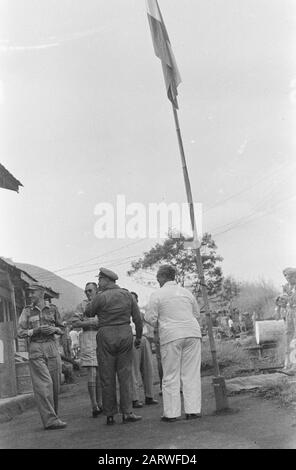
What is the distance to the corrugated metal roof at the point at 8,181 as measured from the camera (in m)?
7.03

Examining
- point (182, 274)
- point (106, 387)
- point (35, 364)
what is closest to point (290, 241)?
point (182, 274)

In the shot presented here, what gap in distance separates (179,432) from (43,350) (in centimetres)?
158

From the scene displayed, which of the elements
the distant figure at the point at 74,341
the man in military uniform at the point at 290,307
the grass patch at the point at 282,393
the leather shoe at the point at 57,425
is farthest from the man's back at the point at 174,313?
the distant figure at the point at 74,341

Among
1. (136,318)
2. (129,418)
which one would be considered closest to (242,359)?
(136,318)

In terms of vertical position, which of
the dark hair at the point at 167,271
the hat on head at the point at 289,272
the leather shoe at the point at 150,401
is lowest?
the leather shoe at the point at 150,401

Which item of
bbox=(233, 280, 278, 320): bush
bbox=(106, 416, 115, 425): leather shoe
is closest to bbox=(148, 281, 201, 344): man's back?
bbox=(106, 416, 115, 425): leather shoe

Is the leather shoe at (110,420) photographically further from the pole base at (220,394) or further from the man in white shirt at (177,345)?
the pole base at (220,394)

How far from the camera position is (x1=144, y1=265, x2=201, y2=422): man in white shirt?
211 inches

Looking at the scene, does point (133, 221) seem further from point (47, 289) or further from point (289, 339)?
point (289, 339)

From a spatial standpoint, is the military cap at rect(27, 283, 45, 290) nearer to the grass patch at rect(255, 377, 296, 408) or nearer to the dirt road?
the dirt road

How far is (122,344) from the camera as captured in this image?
5617 millimetres

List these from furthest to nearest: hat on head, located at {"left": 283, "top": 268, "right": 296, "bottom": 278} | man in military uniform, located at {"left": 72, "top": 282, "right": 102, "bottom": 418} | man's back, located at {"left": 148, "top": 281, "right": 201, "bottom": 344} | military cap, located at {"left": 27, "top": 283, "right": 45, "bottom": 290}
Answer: hat on head, located at {"left": 283, "top": 268, "right": 296, "bottom": 278}, man in military uniform, located at {"left": 72, "top": 282, "right": 102, "bottom": 418}, military cap, located at {"left": 27, "top": 283, "right": 45, "bottom": 290}, man's back, located at {"left": 148, "top": 281, "right": 201, "bottom": 344}

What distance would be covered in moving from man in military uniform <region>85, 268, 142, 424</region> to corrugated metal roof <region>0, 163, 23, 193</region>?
2.00m

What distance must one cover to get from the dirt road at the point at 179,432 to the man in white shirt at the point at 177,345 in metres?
0.17
